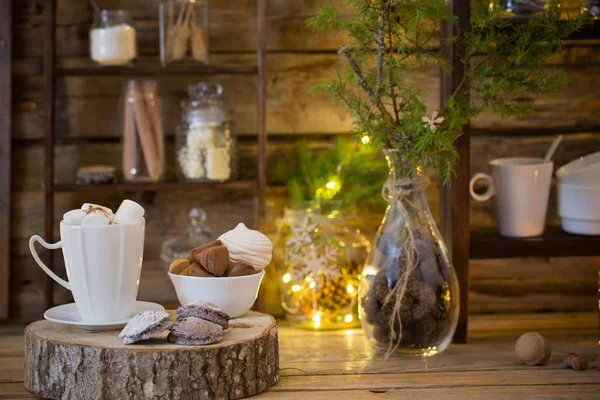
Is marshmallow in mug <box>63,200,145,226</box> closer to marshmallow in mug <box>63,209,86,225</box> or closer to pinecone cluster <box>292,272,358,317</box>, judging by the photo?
marshmallow in mug <box>63,209,86,225</box>

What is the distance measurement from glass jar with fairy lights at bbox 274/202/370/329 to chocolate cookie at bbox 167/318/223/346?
18.9 inches

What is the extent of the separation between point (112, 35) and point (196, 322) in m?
0.74

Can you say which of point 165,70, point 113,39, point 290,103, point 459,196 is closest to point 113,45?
point 113,39

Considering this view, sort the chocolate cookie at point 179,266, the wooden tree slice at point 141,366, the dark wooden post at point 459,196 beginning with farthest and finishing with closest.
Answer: the dark wooden post at point 459,196
the chocolate cookie at point 179,266
the wooden tree slice at point 141,366

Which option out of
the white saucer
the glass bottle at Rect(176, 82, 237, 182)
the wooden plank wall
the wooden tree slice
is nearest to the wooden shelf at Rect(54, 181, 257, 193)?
the glass bottle at Rect(176, 82, 237, 182)

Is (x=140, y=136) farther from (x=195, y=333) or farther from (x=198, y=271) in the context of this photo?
A: (x=195, y=333)

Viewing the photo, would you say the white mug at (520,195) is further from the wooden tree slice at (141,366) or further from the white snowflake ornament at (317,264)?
the wooden tree slice at (141,366)

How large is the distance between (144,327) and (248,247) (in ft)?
0.87

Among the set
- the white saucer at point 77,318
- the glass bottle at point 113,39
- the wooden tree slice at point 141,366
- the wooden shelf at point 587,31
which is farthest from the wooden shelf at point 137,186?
the wooden shelf at point 587,31

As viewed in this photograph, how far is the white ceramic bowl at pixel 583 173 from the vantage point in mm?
1459

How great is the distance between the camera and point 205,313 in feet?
3.80

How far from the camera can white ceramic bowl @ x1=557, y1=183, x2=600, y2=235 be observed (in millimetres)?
1477

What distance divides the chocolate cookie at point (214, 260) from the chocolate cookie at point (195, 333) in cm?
14

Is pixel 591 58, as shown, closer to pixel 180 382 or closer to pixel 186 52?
pixel 186 52
